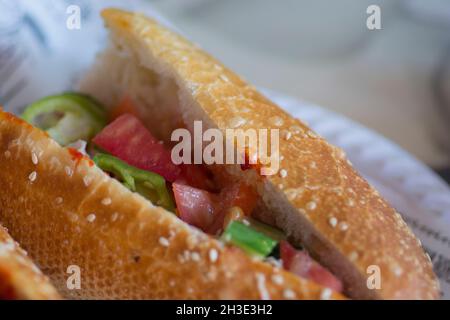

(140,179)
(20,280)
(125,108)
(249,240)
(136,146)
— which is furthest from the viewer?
(125,108)

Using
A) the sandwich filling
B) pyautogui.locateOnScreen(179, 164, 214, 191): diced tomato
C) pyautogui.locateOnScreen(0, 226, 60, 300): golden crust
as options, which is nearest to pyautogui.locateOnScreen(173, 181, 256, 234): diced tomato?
the sandwich filling

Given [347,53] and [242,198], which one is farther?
[347,53]

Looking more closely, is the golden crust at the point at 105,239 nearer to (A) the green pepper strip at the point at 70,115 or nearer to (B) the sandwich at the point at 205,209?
(B) the sandwich at the point at 205,209

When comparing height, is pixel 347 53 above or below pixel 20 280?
below

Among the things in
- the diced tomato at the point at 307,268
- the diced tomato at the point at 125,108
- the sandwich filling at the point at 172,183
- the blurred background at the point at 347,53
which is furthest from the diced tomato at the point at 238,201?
the blurred background at the point at 347,53

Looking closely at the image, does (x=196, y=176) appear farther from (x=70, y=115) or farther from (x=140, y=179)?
(x=70, y=115)

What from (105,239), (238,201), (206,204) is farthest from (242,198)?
(105,239)

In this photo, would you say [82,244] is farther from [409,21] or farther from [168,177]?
[409,21]
